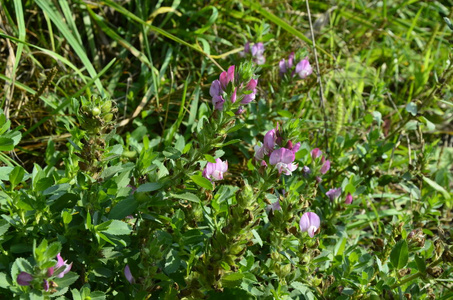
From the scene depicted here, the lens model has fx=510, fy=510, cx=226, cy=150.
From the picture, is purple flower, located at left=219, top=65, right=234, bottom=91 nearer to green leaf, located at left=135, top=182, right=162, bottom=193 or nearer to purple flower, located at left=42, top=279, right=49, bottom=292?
green leaf, located at left=135, top=182, right=162, bottom=193

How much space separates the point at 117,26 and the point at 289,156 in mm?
2160

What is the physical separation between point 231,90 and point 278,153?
0.88 feet

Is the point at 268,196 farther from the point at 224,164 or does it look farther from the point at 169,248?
the point at 169,248

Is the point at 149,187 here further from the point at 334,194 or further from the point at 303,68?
the point at 303,68

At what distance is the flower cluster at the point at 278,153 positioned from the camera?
170 cm

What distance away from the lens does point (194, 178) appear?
163 cm

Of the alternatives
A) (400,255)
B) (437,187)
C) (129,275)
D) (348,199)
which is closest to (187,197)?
(129,275)

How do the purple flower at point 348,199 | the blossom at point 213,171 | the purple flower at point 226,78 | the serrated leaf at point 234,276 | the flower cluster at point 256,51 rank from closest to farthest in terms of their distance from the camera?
the serrated leaf at point 234,276 < the purple flower at point 226,78 < the blossom at point 213,171 < the purple flower at point 348,199 < the flower cluster at point 256,51

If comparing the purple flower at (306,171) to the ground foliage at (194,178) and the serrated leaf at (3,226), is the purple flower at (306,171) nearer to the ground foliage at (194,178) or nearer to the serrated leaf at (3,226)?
the ground foliage at (194,178)

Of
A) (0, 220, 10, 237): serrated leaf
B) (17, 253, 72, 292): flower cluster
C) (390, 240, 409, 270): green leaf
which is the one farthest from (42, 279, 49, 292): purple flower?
(390, 240, 409, 270): green leaf

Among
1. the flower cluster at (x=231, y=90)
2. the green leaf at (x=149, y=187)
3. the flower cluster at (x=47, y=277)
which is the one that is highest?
the flower cluster at (x=231, y=90)

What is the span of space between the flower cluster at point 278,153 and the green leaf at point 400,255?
1.47ft

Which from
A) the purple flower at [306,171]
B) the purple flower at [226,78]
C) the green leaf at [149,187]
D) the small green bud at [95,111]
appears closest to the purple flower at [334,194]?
the purple flower at [306,171]

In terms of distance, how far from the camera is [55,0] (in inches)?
121
